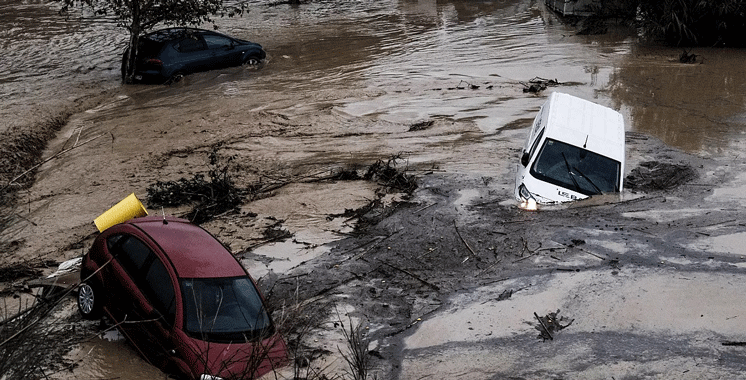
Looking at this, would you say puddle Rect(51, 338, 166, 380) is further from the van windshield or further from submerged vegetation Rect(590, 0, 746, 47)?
submerged vegetation Rect(590, 0, 746, 47)

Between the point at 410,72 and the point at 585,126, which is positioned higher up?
the point at 585,126

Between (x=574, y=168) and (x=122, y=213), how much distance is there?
6658 millimetres

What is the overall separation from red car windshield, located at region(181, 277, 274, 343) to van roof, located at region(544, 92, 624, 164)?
6118mm

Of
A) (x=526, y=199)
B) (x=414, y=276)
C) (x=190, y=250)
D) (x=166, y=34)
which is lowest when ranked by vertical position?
(x=414, y=276)

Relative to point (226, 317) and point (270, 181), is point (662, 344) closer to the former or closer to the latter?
point (226, 317)

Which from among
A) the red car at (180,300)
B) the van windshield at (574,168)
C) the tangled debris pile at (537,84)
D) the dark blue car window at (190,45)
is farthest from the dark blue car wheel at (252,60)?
the red car at (180,300)

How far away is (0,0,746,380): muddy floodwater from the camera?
10000mm

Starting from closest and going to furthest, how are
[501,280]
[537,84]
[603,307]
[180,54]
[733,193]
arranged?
[603,307] → [501,280] → [733,193] → [537,84] → [180,54]

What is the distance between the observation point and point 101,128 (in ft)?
56.5

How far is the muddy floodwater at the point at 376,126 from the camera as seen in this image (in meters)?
10.0

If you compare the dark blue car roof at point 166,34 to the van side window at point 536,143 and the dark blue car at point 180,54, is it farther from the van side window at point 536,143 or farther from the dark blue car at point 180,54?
the van side window at point 536,143

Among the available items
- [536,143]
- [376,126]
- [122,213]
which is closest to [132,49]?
[376,126]

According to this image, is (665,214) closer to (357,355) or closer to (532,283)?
(532,283)

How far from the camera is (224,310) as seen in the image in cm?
831
